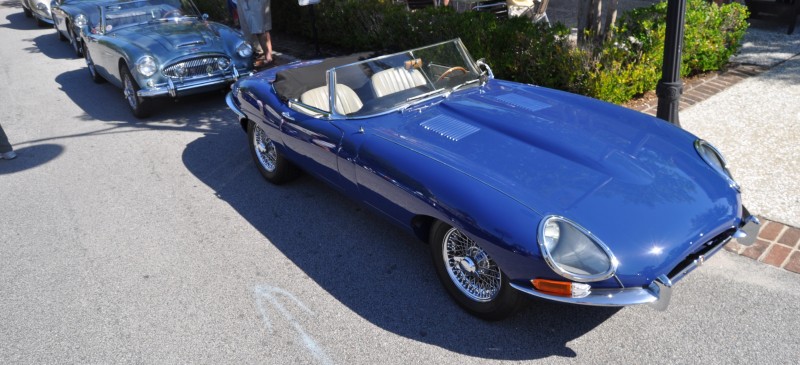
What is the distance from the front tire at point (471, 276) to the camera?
3480mm

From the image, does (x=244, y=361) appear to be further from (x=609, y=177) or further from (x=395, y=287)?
(x=609, y=177)

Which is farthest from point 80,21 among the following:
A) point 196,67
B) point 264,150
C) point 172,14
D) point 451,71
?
point 451,71

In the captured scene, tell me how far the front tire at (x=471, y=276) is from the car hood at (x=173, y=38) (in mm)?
5435

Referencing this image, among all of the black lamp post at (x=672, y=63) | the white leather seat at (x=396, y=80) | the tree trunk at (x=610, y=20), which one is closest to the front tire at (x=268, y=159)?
the white leather seat at (x=396, y=80)

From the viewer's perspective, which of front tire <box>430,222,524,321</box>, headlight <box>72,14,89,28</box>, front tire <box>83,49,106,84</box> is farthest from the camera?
headlight <box>72,14,89,28</box>

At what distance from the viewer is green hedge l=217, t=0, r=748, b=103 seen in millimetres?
6734

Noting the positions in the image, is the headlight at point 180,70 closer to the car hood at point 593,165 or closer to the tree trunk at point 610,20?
the car hood at point 593,165

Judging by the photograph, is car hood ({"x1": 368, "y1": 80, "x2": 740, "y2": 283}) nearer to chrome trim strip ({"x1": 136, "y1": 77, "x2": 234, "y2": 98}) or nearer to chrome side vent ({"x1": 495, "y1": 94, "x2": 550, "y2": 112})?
chrome side vent ({"x1": 495, "y1": 94, "x2": 550, "y2": 112})

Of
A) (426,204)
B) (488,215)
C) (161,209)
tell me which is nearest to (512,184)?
(488,215)

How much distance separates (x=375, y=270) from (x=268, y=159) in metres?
1.99

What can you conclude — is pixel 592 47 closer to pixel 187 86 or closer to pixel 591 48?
pixel 591 48

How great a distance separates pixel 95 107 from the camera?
8.84 metres

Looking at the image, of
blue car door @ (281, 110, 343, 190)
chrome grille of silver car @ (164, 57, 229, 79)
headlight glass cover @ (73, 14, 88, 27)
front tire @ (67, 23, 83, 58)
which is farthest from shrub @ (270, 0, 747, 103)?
front tire @ (67, 23, 83, 58)

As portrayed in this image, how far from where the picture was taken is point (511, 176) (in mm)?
3566
